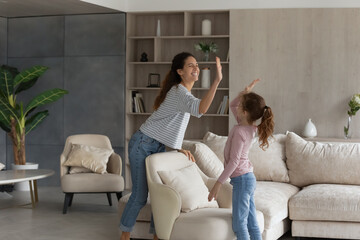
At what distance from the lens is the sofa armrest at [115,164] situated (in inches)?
273

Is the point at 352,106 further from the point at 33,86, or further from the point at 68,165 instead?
the point at 33,86

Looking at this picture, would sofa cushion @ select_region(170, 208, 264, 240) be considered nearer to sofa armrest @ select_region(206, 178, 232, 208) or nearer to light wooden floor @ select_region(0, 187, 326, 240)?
sofa armrest @ select_region(206, 178, 232, 208)

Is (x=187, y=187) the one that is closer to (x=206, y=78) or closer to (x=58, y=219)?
(x=58, y=219)

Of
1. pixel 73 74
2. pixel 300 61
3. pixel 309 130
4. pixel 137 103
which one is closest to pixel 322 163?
pixel 309 130

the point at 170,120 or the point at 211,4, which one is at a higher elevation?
the point at 211,4

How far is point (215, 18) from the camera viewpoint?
27.4ft

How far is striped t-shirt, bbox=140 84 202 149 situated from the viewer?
425 cm

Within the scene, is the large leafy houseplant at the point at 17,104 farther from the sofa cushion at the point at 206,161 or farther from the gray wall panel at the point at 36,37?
the sofa cushion at the point at 206,161

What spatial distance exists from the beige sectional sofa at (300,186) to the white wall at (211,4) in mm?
2311

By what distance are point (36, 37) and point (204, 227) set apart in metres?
5.57

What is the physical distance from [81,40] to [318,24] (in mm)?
3137

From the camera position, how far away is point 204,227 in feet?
13.5

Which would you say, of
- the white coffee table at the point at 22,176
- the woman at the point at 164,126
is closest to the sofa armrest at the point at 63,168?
the white coffee table at the point at 22,176

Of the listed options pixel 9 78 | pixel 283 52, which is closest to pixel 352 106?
pixel 283 52
